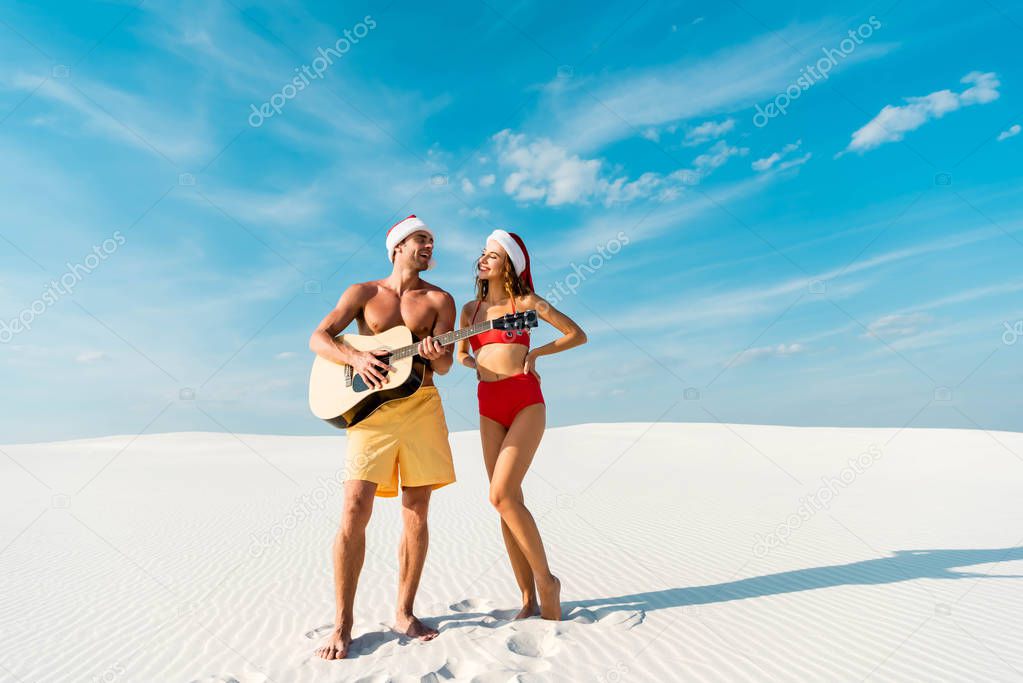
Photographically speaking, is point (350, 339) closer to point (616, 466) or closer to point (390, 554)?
point (390, 554)

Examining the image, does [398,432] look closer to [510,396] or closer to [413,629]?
[510,396]

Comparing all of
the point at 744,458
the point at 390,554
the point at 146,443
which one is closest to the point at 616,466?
the point at 744,458

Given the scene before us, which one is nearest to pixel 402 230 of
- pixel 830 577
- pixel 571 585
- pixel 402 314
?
pixel 402 314

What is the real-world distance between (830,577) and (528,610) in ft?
9.75

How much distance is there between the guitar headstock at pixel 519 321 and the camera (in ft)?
14.0

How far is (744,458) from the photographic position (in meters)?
18.3

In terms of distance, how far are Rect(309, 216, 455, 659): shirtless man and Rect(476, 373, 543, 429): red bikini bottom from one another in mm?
358

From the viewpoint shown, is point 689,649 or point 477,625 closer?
point 689,649

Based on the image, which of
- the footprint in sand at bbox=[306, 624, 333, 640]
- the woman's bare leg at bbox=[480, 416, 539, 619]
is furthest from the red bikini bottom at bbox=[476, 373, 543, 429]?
the footprint in sand at bbox=[306, 624, 333, 640]

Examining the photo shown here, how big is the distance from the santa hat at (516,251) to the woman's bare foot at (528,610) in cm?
230

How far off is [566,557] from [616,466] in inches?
425

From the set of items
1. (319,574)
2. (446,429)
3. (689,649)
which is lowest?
(689,649)

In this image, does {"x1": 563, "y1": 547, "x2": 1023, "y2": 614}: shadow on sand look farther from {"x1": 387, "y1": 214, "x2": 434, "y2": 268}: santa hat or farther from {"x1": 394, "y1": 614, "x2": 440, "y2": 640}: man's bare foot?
{"x1": 387, "y1": 214, "x2": 434, "y2": 268}: santa hat

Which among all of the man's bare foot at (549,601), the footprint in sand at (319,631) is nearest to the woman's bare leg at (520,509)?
the man's bare foot at (549,601)
